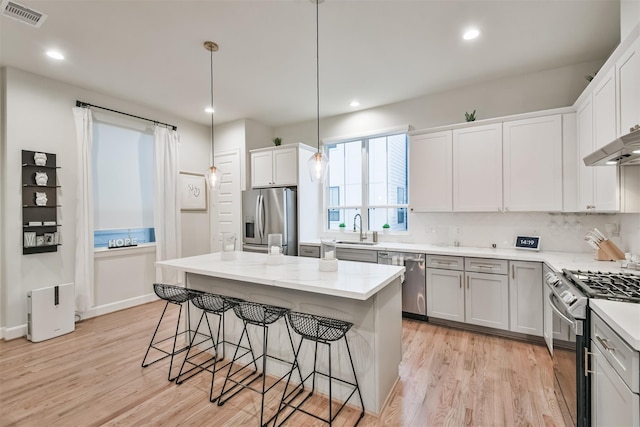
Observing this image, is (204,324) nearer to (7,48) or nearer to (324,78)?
(324,78)

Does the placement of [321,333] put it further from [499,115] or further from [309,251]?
[499,115]

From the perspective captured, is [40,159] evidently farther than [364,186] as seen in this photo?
No

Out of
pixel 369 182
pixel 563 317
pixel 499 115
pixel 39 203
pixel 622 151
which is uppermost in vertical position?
pixel 499 115

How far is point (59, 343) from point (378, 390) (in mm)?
3546

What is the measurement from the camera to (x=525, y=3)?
237 cm

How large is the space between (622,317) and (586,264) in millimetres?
1583

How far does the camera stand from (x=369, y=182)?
15.7 ft

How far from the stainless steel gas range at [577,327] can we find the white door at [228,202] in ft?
14.3

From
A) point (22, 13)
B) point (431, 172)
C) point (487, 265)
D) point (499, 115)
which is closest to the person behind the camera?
point (22, 13)

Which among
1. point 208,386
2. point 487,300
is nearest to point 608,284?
point 487,300

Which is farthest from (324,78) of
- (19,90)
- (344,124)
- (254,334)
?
(19,90)

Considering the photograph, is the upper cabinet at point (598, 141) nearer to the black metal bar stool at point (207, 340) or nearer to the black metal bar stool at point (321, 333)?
the black metal bar stool at point (321, 333)

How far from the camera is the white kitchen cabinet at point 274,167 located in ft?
15.6

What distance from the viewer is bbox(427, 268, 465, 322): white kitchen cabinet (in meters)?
3.40
